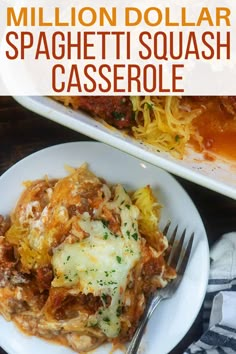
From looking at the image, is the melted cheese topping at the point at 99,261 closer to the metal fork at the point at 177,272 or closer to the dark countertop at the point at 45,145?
the metal fork at the point at 177,272

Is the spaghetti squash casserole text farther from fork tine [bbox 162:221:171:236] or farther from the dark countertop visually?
the dark countertop

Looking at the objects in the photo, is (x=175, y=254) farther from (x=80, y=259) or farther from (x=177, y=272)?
(x=80, y=259)

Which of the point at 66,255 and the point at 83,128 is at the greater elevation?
the point at 83,128

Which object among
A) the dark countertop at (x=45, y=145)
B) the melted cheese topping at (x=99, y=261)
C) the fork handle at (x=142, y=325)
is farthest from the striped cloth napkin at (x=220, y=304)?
the melted cheese topping at (x=99, y=261)

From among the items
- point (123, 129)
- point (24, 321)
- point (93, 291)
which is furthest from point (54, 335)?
point (123, 129)

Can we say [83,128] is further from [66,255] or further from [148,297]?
[148,297]
